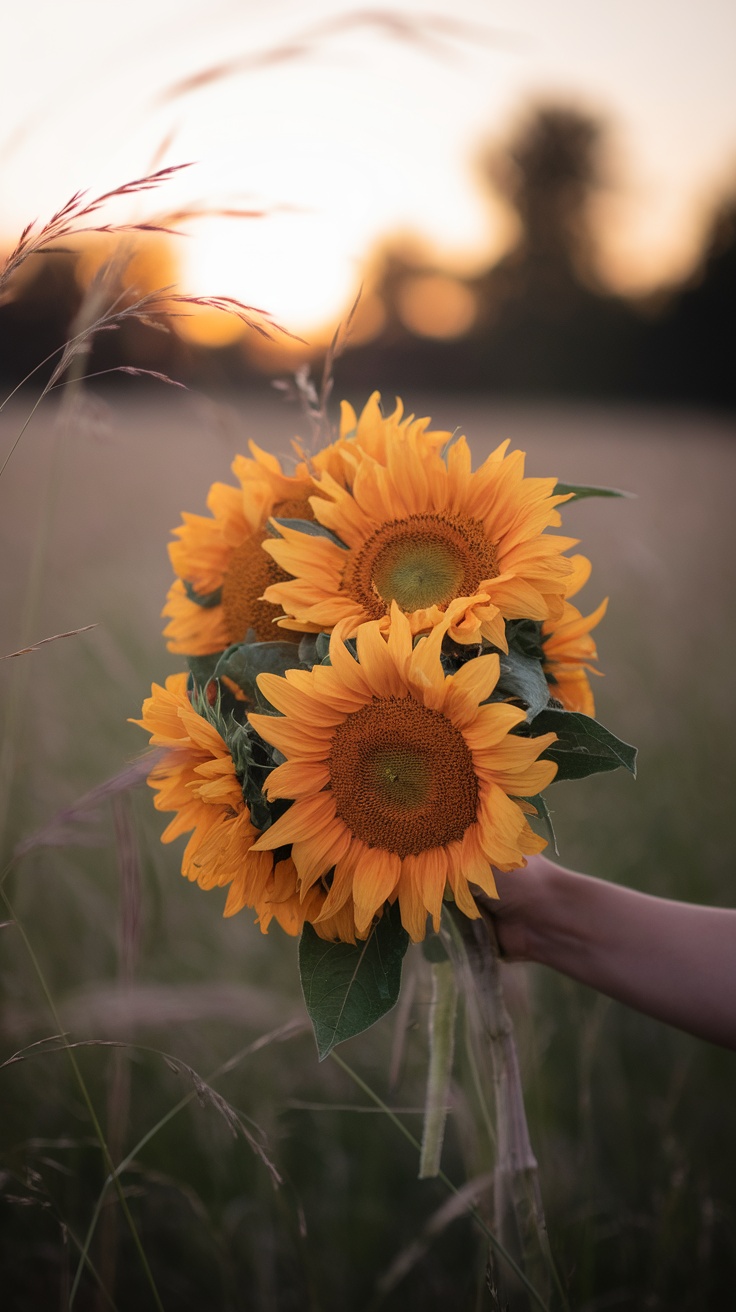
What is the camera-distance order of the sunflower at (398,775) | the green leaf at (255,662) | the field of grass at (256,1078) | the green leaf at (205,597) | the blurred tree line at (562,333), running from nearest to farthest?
1. the sunflower at (398,775)
2. the green leaf at (255,662)
3. the green leaf at (205,597)
4. the field of grass at (256,1078)
5. the blurred tree line at (562,333)

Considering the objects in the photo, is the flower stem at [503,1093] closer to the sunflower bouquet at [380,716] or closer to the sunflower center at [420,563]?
the sunflower bouquet at [380,716]

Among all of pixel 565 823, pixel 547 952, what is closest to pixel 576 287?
pixel 565 823

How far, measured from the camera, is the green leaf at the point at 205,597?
34.8 inches

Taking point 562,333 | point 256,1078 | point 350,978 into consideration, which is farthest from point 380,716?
point 562,333

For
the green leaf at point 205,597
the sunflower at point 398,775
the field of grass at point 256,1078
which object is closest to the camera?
the sunflower at point 398,775

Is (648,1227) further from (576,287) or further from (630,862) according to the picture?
(576,287)

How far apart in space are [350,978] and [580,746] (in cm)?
27

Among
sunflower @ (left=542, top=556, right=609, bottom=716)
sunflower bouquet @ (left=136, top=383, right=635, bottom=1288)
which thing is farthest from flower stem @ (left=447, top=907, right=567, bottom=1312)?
sunflower @ (left=542, top=556, right=609, bottom=716)

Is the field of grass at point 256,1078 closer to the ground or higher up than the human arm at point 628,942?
closer to the ground

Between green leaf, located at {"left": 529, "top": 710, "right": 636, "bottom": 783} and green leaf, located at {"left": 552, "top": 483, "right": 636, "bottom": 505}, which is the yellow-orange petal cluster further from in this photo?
green leaf, located at {"left": 552, "top": 483, "right": 636, "bottom": 505}

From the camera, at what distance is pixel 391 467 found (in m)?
0.75

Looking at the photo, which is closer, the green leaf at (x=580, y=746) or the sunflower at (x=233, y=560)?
the green leaf at (x=580, y=746)

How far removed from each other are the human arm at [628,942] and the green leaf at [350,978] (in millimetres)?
212

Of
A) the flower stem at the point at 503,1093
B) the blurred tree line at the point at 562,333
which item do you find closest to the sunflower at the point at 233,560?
the flower stem at the point at 503,1093
